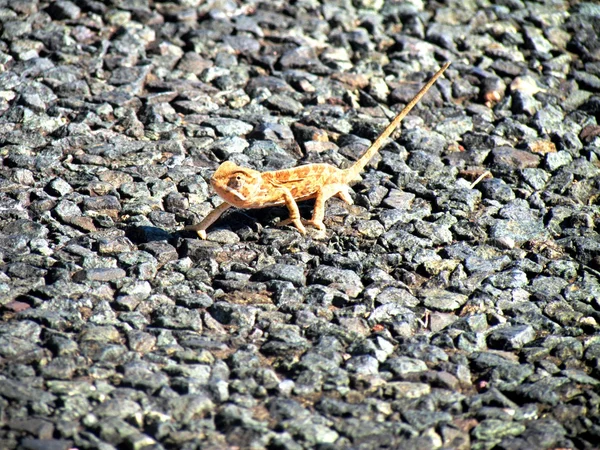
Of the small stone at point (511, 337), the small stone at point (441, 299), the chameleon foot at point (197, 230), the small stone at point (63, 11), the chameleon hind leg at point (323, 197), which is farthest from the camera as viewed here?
the small stone at point (63, 11)

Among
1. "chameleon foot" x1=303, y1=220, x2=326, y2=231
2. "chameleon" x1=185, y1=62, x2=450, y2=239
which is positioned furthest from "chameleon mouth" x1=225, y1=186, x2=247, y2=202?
"chameleon foot" x1=303, y1=220, x2=326, y2=231

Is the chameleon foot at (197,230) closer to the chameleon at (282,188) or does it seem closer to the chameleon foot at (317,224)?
the chameleon at (282,188)

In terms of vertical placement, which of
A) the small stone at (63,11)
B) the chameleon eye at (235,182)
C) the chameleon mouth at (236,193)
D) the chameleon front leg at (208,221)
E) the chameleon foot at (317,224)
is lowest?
the chameleon foot at (317,224)

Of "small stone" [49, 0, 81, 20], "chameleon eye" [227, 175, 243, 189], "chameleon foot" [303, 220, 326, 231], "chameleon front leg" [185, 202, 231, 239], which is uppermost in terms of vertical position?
"chameleon eye" [227, 175, 243, 189]

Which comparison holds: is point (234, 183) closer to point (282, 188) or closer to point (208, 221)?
point (208, 221)

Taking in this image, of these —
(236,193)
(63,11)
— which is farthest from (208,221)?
(63,11)

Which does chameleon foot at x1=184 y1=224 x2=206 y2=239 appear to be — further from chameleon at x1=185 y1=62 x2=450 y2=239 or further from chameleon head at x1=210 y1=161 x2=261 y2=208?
chameleon head at x1=210 y1=161 x2=261 y2=208

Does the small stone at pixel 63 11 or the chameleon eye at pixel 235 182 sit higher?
the chameleon eye at pixel 235 182

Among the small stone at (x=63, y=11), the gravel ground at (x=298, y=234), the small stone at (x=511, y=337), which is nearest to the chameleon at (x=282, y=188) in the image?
the gravel ground at (x=298, y=234)
